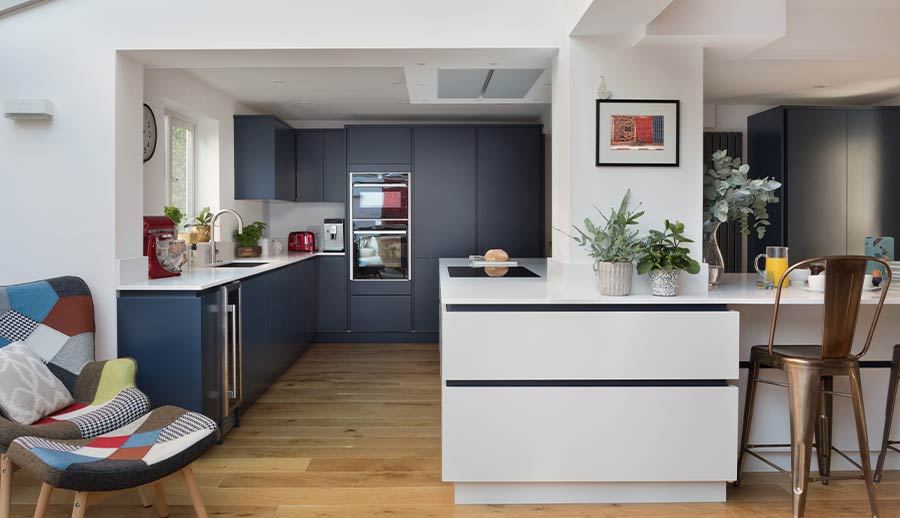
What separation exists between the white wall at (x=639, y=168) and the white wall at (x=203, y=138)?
285 cm

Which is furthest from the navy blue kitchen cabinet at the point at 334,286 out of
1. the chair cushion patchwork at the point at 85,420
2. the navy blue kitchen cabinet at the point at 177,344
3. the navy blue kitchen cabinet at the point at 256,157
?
the chair cushion patchwork at the point at 85,420

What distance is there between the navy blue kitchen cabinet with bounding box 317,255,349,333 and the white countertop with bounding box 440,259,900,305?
3.18m

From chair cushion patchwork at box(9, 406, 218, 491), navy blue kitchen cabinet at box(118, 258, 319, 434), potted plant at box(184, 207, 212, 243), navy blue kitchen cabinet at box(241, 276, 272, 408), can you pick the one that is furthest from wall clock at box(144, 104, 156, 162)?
chair cushion patchwork at box(9, 406, 218, 491)

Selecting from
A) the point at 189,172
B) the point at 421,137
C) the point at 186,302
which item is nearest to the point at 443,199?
the point at 421,137

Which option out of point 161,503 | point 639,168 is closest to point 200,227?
point 161,503

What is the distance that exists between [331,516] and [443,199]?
4.34m

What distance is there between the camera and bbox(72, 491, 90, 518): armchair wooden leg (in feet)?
6.93

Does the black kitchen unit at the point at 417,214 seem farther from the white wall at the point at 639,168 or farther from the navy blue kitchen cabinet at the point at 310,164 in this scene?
the white wall at the point at 639,168

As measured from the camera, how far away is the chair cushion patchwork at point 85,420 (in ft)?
7.90

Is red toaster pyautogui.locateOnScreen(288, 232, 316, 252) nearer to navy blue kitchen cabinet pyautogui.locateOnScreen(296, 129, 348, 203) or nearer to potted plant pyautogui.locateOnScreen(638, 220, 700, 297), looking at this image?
navy blue kitchen cabinet pyautogui.locateOnScreen(296, 129, 348, 203)

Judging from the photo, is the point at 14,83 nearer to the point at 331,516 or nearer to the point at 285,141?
the point at 331,516

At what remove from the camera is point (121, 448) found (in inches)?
91.6

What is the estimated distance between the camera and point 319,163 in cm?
688

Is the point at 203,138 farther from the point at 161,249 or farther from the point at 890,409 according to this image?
the point at 890,409
